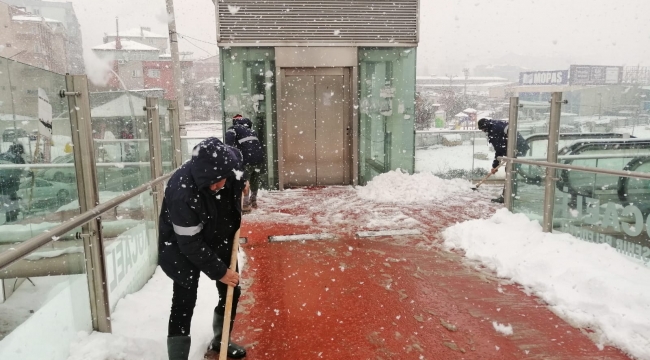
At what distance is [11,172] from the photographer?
2.15 m

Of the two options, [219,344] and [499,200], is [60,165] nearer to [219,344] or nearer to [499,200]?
[219,344]

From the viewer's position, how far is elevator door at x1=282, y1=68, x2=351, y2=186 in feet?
31.4

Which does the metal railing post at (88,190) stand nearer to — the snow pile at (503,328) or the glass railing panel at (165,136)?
the glass railing panel at (165,136)

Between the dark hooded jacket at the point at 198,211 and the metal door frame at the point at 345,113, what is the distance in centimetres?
669

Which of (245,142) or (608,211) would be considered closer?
(608,211)

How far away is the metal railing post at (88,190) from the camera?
8.95ft

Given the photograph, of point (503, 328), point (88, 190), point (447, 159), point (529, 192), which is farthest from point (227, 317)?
point (447, 159)

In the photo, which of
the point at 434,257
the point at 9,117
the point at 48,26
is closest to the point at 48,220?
the point at 9,117

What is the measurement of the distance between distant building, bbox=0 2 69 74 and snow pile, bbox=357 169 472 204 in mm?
34763

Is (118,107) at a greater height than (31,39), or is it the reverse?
(31,39)

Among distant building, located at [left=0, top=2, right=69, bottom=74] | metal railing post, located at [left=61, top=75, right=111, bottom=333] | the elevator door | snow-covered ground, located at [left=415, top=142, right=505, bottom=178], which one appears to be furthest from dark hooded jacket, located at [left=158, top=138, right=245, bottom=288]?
distant building, located at [left=0, top=2, right=69, bottom=74]

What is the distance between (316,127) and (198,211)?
Result: 24.6 ft

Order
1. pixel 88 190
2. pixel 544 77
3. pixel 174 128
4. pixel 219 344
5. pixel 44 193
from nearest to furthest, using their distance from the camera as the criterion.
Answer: pixel 44 193, pixel 88 190, pixel 219 344, pixel 174 128, pixel 544 77

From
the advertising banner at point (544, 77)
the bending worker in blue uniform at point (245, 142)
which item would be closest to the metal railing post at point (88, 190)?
the bending worker in blue uniform at point (245, 142)
